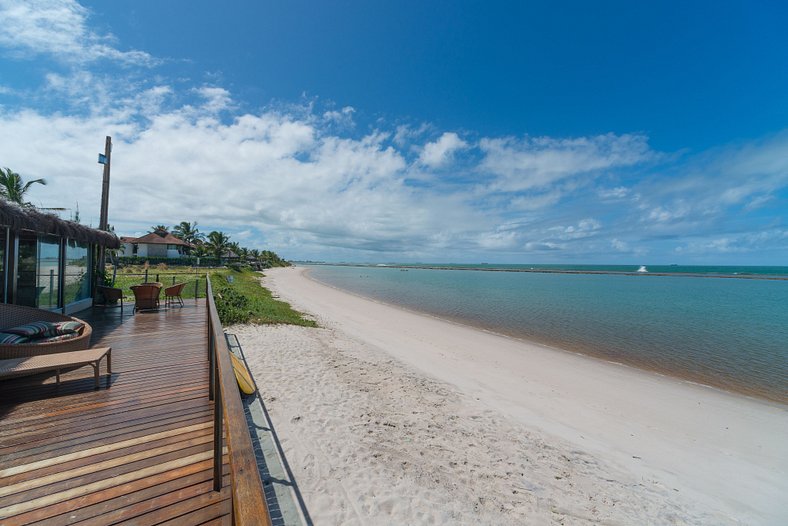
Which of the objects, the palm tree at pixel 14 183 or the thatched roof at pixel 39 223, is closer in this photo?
the thatched roof at pixel 39 223

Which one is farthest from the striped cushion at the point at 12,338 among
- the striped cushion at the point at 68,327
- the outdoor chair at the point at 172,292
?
the outdoor chair at the point at 172,292

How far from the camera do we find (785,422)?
7262mm

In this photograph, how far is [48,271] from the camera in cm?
795

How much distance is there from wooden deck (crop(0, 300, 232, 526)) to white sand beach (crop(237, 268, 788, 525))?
4.62 ft

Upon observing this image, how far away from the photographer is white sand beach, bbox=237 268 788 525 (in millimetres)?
3926

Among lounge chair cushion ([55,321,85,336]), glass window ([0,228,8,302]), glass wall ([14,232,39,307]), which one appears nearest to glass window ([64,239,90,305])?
glass wall ([14,232,39,307])

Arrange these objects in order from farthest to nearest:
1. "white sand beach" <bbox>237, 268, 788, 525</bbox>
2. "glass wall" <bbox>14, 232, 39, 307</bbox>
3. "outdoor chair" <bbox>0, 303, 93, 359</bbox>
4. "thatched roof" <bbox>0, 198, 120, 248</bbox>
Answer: "glass wall" <bbox>14, 232, 39, 307</bbox>, "thatched roof" <bbox>0, 198, 120, 248</bbox>, "outdoor chair" <bbox>0, 303, 93, 359</bbox>, "white sand beach" <bbox>237, 268, 788, 525</bbox>

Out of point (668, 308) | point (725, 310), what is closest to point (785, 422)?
point (668, 308)

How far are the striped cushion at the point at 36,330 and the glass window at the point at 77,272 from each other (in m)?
4.05

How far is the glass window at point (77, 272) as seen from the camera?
8.95 m

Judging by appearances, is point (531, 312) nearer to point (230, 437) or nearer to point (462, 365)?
point (462, 365)

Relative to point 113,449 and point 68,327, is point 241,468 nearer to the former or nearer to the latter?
point 113,449

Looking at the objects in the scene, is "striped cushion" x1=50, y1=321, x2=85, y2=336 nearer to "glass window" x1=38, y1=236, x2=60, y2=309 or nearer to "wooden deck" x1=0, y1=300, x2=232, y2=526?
"wooden deck" x1=0, y1=300, x2=232, y2=526

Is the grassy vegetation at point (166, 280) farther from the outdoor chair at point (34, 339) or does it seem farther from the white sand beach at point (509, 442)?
the white sand beach at point (509, 442)
